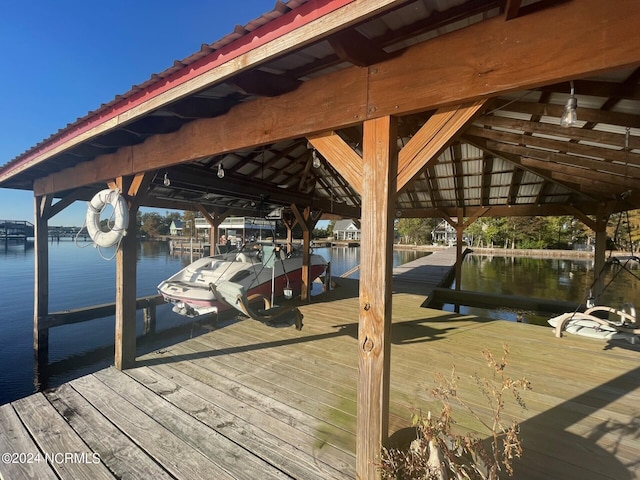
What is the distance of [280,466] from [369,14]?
2.50 m

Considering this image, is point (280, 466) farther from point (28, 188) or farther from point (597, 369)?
point (28, 188)

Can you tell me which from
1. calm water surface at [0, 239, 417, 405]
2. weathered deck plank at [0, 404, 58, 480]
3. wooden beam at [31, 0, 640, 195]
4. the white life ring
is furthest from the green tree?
wooden beam at [31, 0, 640, 195]

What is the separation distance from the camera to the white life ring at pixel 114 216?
118 inches

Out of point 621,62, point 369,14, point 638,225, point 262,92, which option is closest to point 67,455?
point 262,92

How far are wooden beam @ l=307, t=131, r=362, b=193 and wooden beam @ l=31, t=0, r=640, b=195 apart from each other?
6 cm

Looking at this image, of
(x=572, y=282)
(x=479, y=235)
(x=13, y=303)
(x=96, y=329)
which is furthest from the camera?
(x=479, y=235)

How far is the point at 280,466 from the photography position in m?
1.72

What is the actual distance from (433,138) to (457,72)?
0.32 m

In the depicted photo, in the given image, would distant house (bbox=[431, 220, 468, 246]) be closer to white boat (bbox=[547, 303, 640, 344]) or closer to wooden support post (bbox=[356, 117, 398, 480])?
white boat (bbox=[547, 303, 640, 344])

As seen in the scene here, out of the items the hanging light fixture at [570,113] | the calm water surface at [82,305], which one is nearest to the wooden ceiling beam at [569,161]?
the hanging light fixture at [570,113]

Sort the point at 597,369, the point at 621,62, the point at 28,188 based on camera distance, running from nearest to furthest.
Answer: the point at 621,62
the point at 597,369
the point at 28,188

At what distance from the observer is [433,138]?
144cm

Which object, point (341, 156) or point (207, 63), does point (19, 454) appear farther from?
point (341, 156)

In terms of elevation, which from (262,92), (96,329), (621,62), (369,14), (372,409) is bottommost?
(96,329)
